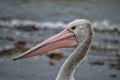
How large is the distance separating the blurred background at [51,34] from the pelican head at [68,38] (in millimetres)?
3872

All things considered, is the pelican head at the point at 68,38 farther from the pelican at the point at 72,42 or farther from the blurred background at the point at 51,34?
the blurred background at the point at 51,34

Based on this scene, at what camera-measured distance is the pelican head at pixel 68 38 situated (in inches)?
245

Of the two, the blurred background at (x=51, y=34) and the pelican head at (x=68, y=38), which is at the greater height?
the pelican head at (x=68, y=38)

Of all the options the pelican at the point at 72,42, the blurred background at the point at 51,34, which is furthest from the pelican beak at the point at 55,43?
the blurred background at the point at 51,34

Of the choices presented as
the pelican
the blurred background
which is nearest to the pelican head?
the pelican

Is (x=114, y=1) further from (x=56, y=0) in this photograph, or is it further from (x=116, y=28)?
(x=116, y=28)

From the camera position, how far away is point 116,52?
42.3 feet

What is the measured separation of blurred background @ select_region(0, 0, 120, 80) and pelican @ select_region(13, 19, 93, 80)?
3.88m

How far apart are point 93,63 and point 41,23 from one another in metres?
6.35

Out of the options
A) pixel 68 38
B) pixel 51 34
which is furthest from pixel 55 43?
pixel 51 34

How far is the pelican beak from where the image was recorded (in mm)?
6207

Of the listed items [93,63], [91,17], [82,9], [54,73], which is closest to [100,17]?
[91,17]

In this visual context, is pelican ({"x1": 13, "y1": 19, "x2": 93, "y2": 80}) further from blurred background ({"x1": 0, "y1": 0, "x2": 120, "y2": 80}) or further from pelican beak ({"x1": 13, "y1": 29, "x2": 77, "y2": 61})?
blurred background ({"x1": 0, "y1": 0, "x2": 120, "y2": 80})

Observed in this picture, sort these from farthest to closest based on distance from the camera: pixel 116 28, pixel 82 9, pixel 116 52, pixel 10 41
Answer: pixel 82 9, pixel 116 28, pixel 10 41, pixel 116 52
